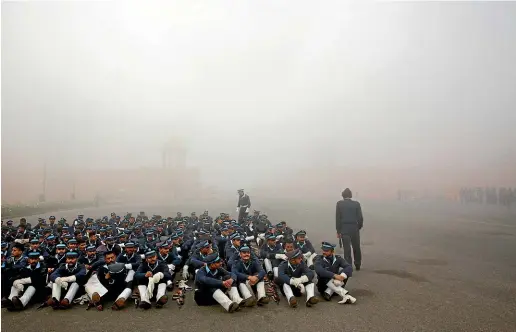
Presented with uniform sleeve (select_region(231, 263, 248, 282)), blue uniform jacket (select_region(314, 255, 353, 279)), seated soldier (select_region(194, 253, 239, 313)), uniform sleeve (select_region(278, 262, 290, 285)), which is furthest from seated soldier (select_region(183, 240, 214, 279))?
blue uniform jacket (select_region(314, 255, 353, 279))

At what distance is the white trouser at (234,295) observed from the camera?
6.93 metres

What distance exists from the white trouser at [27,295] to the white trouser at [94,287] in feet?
4.05

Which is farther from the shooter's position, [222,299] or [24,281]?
[24,281]

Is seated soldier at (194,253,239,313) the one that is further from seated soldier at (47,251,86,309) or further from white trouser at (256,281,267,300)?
seated soldier at (47,251,86,309)

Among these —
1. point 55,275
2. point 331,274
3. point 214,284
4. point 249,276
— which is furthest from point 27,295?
point 331,274

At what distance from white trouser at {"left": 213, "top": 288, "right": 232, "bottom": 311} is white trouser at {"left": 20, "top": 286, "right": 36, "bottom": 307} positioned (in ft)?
14.0

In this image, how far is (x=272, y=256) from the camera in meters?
9.47

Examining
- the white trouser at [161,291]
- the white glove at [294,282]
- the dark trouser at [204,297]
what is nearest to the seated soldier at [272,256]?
the white glove at [294,282]

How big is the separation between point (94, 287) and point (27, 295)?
4.84ft

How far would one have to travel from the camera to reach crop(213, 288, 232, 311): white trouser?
22.3ft

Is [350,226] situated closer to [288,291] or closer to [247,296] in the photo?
[288,291]

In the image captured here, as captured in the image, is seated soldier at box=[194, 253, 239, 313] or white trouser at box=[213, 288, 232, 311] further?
seated soldier at box=[194, 253, 239, 313]

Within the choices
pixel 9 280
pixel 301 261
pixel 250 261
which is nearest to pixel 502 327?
pixel 301 261

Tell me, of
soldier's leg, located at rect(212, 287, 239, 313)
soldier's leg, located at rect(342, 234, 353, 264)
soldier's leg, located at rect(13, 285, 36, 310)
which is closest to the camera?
soldier's leg, located at rect(212, 287, 239, 313)
